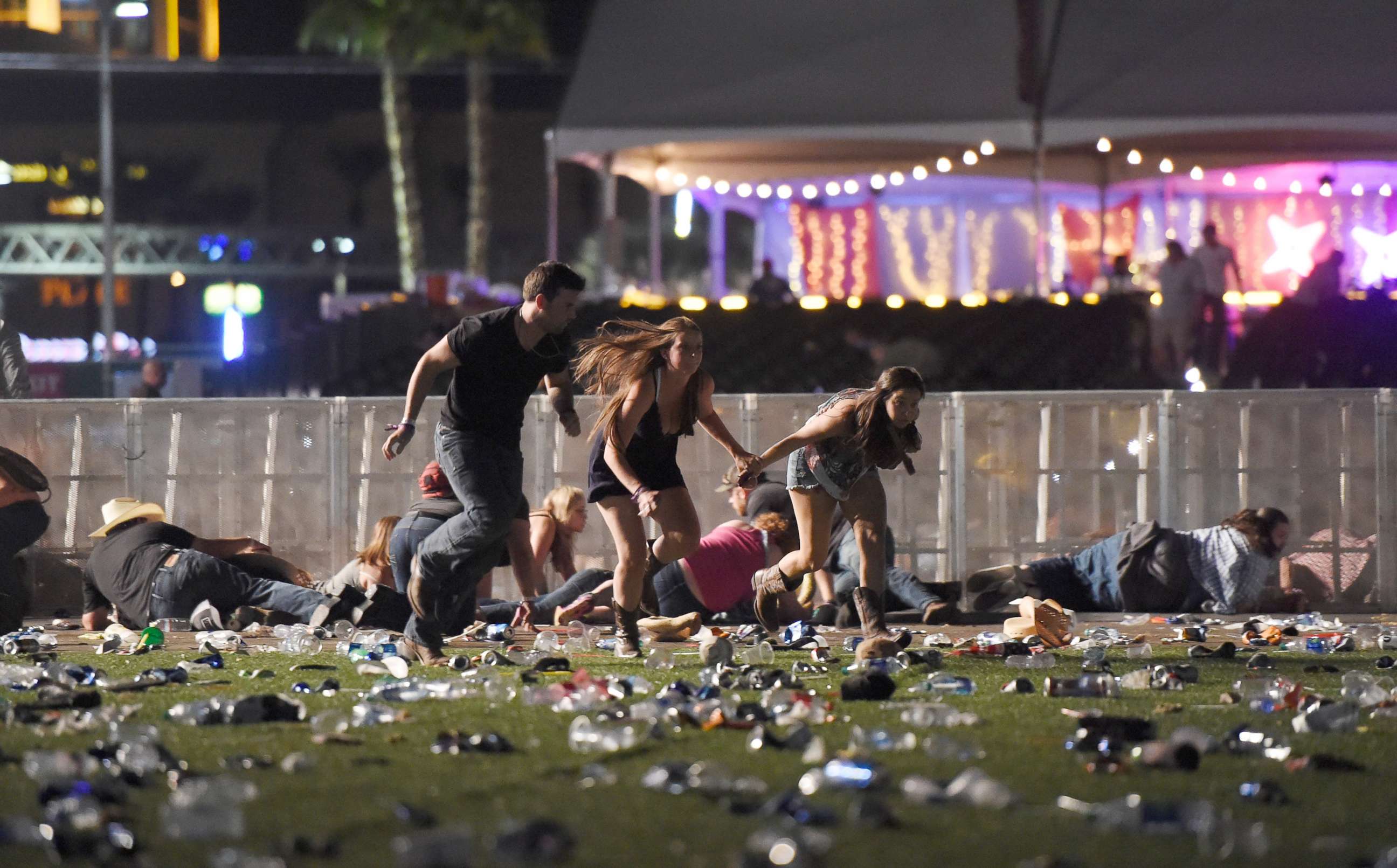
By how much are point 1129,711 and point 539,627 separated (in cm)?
475

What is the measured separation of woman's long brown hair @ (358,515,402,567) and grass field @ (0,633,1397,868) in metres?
3.83

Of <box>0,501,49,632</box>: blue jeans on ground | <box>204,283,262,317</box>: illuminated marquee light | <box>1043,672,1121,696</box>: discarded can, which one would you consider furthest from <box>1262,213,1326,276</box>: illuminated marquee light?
<box>204,283,262,317</box>: illuminated marquee light

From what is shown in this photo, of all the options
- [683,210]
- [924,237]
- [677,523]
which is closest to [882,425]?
[677,523]

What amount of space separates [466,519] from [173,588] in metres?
2.78

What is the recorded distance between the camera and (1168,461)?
452 inches

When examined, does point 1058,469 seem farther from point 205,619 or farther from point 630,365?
point 205,619

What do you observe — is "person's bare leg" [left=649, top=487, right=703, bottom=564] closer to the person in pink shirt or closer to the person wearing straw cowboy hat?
the person in pink shirt

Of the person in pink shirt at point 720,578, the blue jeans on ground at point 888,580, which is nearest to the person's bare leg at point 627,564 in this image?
the person in pink shirt at point 720,578

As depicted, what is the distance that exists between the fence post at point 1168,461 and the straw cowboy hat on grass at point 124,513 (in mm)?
6332

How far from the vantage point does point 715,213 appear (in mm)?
26531

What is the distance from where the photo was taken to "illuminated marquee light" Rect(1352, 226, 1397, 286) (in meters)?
23.4

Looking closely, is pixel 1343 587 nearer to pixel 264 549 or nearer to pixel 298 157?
pixel 264 549

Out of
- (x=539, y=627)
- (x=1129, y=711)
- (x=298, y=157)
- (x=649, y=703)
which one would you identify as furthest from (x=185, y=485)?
(x=298, y=157)

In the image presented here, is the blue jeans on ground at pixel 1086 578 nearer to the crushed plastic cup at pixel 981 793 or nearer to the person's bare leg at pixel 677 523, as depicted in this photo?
the person's bare leg at pixel 677 523
